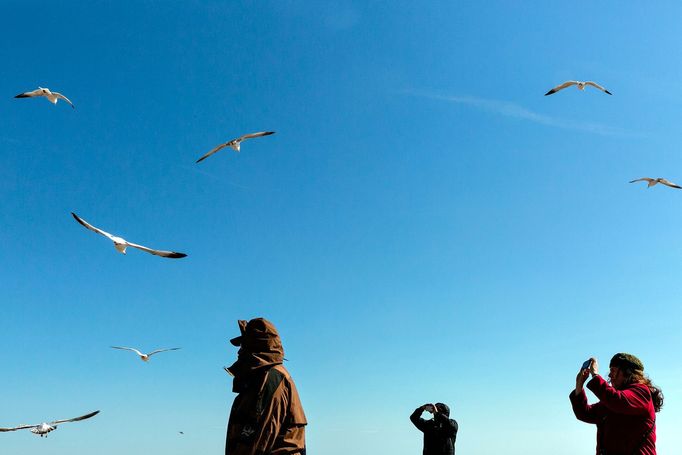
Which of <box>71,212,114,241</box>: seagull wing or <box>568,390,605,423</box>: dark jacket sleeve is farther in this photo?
<box>71,212,114,241</box>: seagull wing

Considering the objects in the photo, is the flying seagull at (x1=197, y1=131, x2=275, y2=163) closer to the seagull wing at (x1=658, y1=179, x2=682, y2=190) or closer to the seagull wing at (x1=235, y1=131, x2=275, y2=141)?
the seagull wing at (x1=235, y1=131, x2=275, y2=141)

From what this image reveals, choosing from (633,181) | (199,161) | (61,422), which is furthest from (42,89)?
(633,181)

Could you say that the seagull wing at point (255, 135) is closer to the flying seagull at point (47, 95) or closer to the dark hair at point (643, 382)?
the flying seagull at point (47, 95)

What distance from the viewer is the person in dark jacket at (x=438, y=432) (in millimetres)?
11828

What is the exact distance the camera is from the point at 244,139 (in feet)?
69.9

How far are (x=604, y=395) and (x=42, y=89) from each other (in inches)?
796

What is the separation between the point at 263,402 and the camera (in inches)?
234

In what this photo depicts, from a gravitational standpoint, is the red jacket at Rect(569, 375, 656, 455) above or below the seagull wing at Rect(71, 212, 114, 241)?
below

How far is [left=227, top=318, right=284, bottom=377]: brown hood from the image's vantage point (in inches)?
245

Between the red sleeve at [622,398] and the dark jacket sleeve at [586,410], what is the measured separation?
21.5 inches

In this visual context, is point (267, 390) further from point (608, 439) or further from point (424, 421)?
point (424, 421)

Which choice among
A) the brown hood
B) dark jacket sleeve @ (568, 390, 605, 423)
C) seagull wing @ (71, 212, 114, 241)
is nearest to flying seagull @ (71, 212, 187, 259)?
seagull wing @ (71, 212, 114, 241)

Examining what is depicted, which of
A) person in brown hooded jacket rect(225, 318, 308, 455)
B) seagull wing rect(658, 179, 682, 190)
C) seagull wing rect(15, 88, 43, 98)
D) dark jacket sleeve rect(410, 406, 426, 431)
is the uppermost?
seagull wing rect(15, 88, 43, 98)

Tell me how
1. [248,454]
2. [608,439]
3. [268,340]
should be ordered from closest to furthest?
[248,454] < [268,340] < [608,439]
